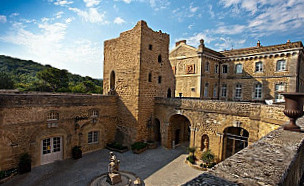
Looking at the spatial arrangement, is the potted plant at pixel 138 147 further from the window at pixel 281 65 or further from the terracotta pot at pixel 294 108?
the window at pixel 281 65

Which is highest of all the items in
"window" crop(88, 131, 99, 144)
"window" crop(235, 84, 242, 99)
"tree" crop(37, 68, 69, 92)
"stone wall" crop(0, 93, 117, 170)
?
"tree" crop(37, 68, 69, 92)

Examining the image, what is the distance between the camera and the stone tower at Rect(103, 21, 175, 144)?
13.1 m

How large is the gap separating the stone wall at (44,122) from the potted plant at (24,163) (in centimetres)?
30

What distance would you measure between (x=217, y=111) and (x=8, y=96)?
12.8 metres

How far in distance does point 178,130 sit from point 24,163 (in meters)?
11.4

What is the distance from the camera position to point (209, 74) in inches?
791

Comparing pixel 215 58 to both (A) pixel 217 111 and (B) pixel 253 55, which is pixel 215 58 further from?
(A) pixel 217 111

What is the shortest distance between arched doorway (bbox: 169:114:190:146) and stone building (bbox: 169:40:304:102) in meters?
5.66

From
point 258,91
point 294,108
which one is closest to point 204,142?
point 294,108

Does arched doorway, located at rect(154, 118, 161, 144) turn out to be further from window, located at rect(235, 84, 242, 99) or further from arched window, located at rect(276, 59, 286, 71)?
arched window, located at rect(276, 59, 286, 71)

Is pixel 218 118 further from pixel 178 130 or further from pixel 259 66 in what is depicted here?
pixel 259 66

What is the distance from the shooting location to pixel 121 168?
10.2 meters

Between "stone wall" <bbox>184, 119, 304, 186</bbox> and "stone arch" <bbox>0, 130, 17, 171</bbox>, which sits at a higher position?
"stone wall" <bbox>184, 119, 304, 186</bbox>

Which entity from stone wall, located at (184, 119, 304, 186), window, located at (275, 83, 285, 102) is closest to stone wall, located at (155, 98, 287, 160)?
stone wall, located at (184, 119, 304, 186)
